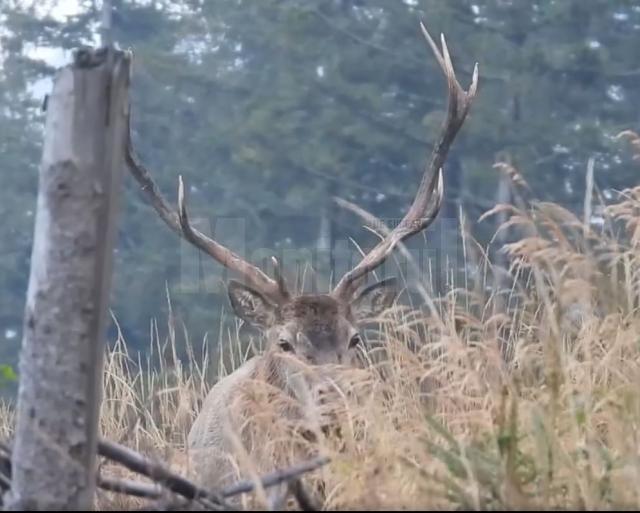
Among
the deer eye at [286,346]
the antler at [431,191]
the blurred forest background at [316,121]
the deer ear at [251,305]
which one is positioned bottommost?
the deer eye at [286,346]

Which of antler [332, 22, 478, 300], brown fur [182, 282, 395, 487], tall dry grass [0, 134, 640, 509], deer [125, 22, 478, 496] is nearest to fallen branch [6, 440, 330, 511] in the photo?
tall dry grass [0, 134, 640, 509]

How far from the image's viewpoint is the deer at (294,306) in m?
5.69

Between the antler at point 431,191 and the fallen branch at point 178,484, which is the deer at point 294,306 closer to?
the antler at point 431,191

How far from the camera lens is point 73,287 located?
3.17 m

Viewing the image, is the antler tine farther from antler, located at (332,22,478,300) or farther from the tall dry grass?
the tall dry grass

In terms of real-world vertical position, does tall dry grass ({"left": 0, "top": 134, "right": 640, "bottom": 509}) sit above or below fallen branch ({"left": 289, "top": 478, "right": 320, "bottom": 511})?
above

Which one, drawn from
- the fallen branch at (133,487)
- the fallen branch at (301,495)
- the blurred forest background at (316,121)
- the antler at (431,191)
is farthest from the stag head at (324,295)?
the blurred forest background at (316,121)

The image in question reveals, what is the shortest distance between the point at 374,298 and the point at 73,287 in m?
3.23

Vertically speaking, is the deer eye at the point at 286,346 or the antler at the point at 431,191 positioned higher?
the antler at the point at 431,191

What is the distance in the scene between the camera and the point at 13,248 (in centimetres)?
2423

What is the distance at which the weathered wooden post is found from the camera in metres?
3.15

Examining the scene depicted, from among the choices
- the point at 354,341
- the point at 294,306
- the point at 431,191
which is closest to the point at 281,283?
the point at 294,306

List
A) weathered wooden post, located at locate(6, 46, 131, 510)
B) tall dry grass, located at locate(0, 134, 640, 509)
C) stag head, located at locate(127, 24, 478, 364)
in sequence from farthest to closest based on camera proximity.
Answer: stag head, located at locate(127, 24, 478, 364), tall dry grass, located at locate(0, 134, 640, 509), weathered wooden post, located at locate(6, 46, 131, 510)

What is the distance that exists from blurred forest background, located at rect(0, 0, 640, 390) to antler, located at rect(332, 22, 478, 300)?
13736 mm
